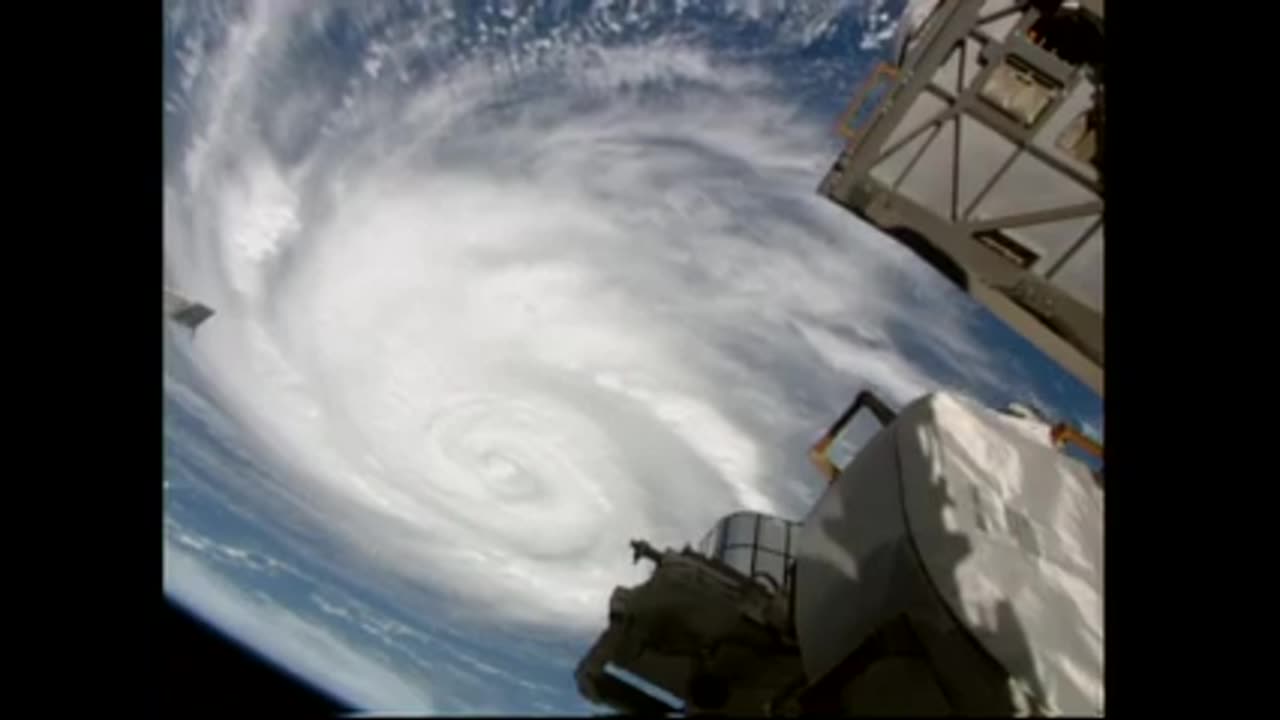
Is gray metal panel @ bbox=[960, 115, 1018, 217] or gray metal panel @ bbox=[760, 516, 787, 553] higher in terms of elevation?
gray metal panel @ bbox=[960, 115, 1018, 217]

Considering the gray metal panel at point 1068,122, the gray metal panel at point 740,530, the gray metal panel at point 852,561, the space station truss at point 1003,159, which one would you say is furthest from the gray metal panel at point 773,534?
the gray metal panel at point 1068,122

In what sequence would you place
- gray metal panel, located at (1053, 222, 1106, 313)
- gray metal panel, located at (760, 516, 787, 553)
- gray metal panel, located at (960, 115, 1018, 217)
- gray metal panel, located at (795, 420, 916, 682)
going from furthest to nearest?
gray metal panel, located at (760, 516, 787, 553) < gray metal panel, located at (960, 115, 1018, 217) < gray metal panel, located at (1053, 222, 1106, 313) < gray metal panel, located at (795, 420, 916, 682)

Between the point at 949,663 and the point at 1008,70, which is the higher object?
the point at 1008,70

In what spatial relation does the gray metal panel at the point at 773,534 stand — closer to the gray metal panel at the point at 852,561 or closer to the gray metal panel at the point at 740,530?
the gray metal panel at the point at 740,530

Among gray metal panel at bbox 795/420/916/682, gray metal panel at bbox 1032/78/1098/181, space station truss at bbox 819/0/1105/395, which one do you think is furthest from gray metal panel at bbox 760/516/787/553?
gray metal panel at bbox 1032/78/1098/181

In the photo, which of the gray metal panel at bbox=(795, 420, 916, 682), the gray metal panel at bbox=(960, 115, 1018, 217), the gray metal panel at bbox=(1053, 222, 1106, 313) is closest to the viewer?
the gray metal panel at bbox=(795, 420, 916, 682)

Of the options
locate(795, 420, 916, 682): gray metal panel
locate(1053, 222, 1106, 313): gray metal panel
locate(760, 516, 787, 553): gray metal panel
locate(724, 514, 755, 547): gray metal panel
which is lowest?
locate(724, 514, 755, 547): gray metal panel

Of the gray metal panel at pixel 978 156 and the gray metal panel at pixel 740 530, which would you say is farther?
the gray metal panel at pixel 740 530

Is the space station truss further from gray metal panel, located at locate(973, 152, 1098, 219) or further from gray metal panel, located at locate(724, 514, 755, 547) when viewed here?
gray metal panel, located at locate(724, 514, 755, 547)

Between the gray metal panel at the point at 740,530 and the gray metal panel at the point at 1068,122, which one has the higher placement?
the gray metal panel at the point at 1068,122
